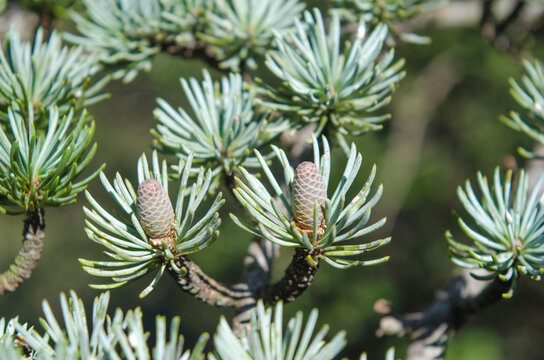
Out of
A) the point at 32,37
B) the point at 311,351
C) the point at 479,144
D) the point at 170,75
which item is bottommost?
the point at 311,351

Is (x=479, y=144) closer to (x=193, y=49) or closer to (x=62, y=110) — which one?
(x=193, y=49)

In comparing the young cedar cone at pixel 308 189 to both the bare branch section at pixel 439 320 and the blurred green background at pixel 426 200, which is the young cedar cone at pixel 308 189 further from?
the blurred green background at pixel 426 200

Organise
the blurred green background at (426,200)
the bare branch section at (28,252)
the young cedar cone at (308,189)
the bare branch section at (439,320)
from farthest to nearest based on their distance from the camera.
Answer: the blurred green background at (426,200) → the bare branch section at (439,320) → the bare branch section at (28,252) → the young cedar cone at (308,189)

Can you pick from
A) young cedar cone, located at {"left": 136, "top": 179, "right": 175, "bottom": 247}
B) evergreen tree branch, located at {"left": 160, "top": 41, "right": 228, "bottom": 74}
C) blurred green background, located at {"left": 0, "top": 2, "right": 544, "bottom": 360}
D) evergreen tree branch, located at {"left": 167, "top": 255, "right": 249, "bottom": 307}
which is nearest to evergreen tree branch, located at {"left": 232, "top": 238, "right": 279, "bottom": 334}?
evergreen tree branch, located at {"left": 167, "top": 255, "right": 249, "bottom": 307}

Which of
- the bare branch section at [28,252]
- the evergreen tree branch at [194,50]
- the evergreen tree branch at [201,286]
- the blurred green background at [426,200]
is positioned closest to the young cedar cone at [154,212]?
the evergreen tree branch at [201,286]

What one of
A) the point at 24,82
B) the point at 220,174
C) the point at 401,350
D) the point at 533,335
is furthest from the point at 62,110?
the point at 533,335

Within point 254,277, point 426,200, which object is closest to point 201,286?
point 254,277

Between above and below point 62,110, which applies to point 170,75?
above
